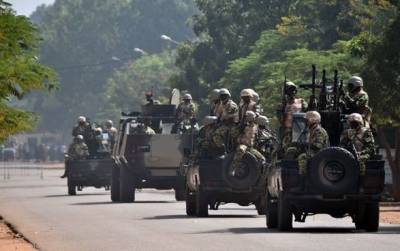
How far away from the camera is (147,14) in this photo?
17200cm

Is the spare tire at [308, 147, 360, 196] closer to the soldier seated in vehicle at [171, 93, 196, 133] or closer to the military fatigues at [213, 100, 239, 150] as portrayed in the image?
the military fatigues at [213, 100, 239, 150]

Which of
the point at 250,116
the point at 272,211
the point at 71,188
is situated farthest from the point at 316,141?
the point at 71,188

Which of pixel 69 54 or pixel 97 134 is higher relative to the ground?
pixel 69 54

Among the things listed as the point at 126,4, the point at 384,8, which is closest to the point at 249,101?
the point at 384,8

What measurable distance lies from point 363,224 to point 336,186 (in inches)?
39.9

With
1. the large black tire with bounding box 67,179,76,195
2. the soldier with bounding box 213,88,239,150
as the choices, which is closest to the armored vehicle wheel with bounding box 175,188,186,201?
the large black tire with bounding box 67,179,76,195

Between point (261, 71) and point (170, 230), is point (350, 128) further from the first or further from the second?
point (261, 71)

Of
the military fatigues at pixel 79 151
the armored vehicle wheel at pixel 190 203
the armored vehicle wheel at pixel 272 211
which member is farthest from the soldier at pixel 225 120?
the military fatigues at pixel 79 151

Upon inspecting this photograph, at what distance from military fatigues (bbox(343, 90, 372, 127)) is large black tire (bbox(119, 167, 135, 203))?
13.9 meters

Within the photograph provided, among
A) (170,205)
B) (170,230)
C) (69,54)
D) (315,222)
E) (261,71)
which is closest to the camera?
(170,230)

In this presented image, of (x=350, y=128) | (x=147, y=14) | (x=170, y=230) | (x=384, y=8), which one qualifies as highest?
(x=147, y=14)

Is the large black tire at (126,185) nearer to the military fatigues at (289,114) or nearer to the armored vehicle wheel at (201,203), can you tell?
the armored vehicle wheel at (201,203)

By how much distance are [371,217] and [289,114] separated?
9.28 ft

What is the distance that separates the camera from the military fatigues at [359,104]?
2467 cm
